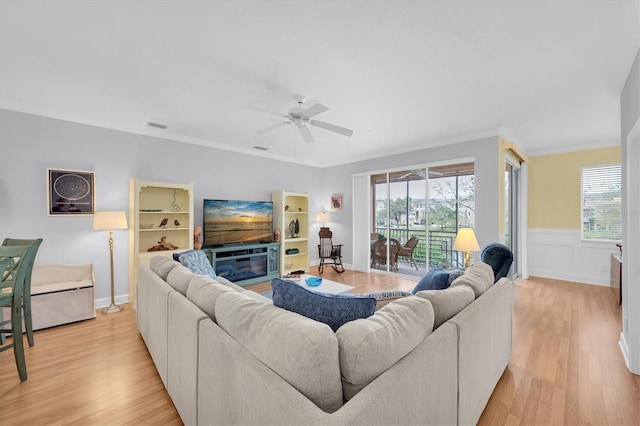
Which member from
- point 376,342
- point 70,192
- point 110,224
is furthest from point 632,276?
point 70,192

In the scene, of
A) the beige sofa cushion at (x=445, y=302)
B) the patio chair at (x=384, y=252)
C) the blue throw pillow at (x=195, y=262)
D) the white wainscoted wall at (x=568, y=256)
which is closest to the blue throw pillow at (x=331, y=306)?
the beige sofa cushion at (x=445, y=302)

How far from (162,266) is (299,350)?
205 cm

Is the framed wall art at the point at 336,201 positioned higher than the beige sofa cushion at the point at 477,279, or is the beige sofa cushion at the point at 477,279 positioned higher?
the framed wall art at the point at 336,201

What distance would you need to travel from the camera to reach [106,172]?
3.74 metres

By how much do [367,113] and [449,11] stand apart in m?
1.71

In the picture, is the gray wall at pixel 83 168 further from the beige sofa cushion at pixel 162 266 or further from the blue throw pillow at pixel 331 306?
the blue throw pillow at pixel 331 306

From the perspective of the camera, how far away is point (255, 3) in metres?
1.67

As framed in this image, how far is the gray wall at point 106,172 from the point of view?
3.20 metres

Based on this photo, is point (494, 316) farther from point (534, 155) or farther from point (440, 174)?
point (534, 155)

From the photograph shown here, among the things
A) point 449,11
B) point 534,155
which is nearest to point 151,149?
point 449,11

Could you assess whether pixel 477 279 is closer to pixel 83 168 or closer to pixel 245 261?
pixel 245 261

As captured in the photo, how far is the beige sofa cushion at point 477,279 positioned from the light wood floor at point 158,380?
2.55 ft

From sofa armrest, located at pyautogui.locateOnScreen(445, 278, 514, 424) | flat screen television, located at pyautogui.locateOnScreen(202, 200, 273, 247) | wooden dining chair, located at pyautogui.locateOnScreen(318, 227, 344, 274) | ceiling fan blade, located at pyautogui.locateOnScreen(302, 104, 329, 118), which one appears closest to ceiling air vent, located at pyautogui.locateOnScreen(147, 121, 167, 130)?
flat screen television, located at pyautogui.locateOnScreen(202, 200, 273, 247)

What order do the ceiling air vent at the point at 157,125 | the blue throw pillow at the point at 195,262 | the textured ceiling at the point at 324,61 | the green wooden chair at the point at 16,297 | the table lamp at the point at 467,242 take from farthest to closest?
1. the ceiling air vent at the point at 157,125
2. the table lamp at the point at 467,242
3. the blue throw pillow at the point at 195,262
4. the green wooden chair at the point at 16,297
5. the textured ceiling at the point at 324,61
